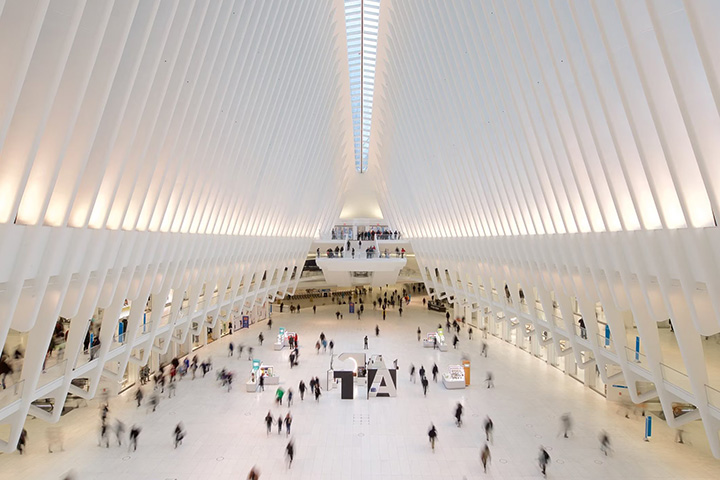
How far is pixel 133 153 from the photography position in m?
9.17

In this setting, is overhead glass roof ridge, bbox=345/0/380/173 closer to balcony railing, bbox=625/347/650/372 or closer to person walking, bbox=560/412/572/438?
balcony railing, bbox=625/347/650/372

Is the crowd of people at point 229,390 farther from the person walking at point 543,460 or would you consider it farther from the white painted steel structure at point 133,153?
the white painted steel structure at point 133,153

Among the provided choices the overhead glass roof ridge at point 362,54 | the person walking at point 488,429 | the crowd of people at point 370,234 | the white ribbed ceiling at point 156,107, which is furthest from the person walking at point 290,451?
the crowd of people at point 370,234

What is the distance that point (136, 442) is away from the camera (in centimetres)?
1226

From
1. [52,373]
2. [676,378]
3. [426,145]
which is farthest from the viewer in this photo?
[426,145]

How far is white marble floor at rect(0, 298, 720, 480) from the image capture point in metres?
10.9

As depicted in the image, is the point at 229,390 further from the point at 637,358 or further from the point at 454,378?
the point at 637,358

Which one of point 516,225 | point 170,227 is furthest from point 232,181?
point 516,225

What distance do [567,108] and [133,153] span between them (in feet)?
29.0

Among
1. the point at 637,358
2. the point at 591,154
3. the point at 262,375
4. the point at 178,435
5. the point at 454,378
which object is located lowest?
the point at 178,435

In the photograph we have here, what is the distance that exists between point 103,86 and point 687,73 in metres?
8.37

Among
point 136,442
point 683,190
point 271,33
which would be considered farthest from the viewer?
point 271,33

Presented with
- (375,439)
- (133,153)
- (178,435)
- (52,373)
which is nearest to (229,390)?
(178,435)

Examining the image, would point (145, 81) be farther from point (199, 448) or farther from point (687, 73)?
point (199, 448)
